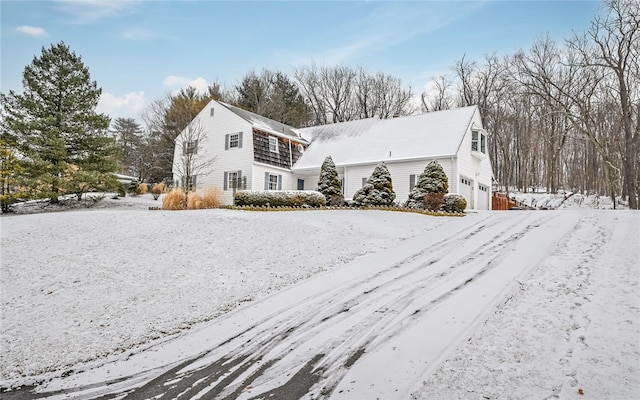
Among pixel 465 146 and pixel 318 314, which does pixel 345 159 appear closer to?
pixel 465 146

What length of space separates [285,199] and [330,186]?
2.74 meters

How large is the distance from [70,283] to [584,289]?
28.5ft

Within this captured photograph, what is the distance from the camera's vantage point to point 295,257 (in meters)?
8.52

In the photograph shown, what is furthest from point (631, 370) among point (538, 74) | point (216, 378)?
point (538, 74)

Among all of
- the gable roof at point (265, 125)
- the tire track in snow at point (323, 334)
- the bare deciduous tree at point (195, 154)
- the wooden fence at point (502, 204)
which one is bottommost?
the tire track in snow at point (323, 334)

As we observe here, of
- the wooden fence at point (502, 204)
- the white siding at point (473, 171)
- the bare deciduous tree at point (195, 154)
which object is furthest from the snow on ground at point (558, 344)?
the bare deciduous tree at point (195, 154)

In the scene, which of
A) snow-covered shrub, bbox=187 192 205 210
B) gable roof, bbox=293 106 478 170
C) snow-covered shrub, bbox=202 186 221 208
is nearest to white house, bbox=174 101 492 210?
gable roof, bbox=293 106 478 170

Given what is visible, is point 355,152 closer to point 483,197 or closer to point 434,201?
point 434,201

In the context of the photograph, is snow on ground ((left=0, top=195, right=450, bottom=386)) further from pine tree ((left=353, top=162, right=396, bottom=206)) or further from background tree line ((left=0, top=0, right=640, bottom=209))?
background tree line ((left=0, top=0, right=640, bottom=209))

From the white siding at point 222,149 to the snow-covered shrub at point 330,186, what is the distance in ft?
13.8

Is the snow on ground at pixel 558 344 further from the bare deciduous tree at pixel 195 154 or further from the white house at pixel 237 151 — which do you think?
the bare deciduous tree at pixel 195 154

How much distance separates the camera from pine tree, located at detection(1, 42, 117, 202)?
→ 18.1 m

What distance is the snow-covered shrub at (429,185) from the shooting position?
1688 centimetres

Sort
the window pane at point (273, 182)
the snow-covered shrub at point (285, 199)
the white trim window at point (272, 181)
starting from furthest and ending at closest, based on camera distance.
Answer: the window pane at point (273, 182) < the white trim window at point (272, 181) < the snow-covered shrub at point (285, 199)
